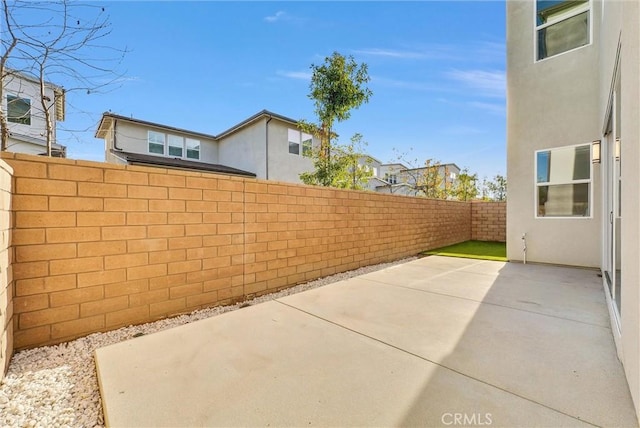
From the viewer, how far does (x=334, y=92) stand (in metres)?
8.22

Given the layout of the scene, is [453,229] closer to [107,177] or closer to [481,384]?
[481,384]

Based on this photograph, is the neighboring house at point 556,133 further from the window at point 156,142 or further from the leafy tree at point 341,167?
the window at point 156,142

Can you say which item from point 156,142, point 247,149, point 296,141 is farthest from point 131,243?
point 156,142

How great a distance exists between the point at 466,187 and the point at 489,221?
660 cm

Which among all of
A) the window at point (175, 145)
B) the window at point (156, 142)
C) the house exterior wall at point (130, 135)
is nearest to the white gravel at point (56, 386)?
the house exterior wall at point (130, 135)

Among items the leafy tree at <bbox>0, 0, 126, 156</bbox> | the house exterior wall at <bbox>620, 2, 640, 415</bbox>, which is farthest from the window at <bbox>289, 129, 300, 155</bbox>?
the house exterior wall at <bbox>620, 2, 640, 415</bbox>

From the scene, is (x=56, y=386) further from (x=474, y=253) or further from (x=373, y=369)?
(x=474, y=253)

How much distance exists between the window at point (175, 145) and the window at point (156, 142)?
373 millimetres

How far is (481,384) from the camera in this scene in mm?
2014

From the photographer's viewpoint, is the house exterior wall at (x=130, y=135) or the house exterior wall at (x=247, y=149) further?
the house exterior wall at (x=247, y=149)

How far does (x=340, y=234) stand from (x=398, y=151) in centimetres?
1240

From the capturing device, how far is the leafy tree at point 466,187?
17.1m

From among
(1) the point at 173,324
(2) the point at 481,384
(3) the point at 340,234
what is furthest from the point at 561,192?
(1) the point at 173,324

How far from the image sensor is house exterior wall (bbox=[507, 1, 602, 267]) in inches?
235
